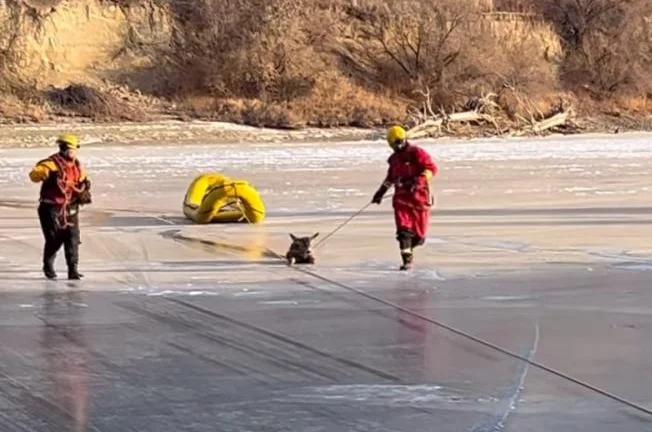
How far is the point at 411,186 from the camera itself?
1180 cm

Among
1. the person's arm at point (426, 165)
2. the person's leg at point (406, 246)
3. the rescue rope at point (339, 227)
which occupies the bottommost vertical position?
the rescue rope at point (339, 227)

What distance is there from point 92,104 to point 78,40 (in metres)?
7.49

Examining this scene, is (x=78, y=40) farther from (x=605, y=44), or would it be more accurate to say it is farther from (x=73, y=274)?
(x=73, y=274)

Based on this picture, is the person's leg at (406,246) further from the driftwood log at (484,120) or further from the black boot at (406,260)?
the driftwood log at (484,120)

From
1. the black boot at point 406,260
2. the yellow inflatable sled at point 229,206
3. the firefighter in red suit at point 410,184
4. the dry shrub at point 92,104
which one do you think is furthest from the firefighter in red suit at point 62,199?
the dry shrub at point 92,104

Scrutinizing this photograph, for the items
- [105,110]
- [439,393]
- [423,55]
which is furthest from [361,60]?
[439,393]

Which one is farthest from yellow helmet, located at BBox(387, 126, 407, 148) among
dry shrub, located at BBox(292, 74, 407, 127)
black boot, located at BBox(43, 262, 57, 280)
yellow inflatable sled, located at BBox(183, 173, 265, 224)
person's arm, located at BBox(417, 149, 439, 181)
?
dry shrub, located at BBox(292, 74, 407, 127)

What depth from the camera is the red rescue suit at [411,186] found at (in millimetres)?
11766

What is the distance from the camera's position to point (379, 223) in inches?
622

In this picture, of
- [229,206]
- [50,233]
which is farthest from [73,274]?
[229,206]

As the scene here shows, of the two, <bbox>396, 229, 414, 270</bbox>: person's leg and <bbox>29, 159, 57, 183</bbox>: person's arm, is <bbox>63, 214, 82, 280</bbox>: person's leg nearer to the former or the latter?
<bbox>29, 159, 57, 183</bbox>: person's arm

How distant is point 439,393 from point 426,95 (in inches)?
1673

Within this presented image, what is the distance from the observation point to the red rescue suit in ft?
38.6

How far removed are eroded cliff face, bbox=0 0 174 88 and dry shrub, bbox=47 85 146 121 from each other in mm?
2095
